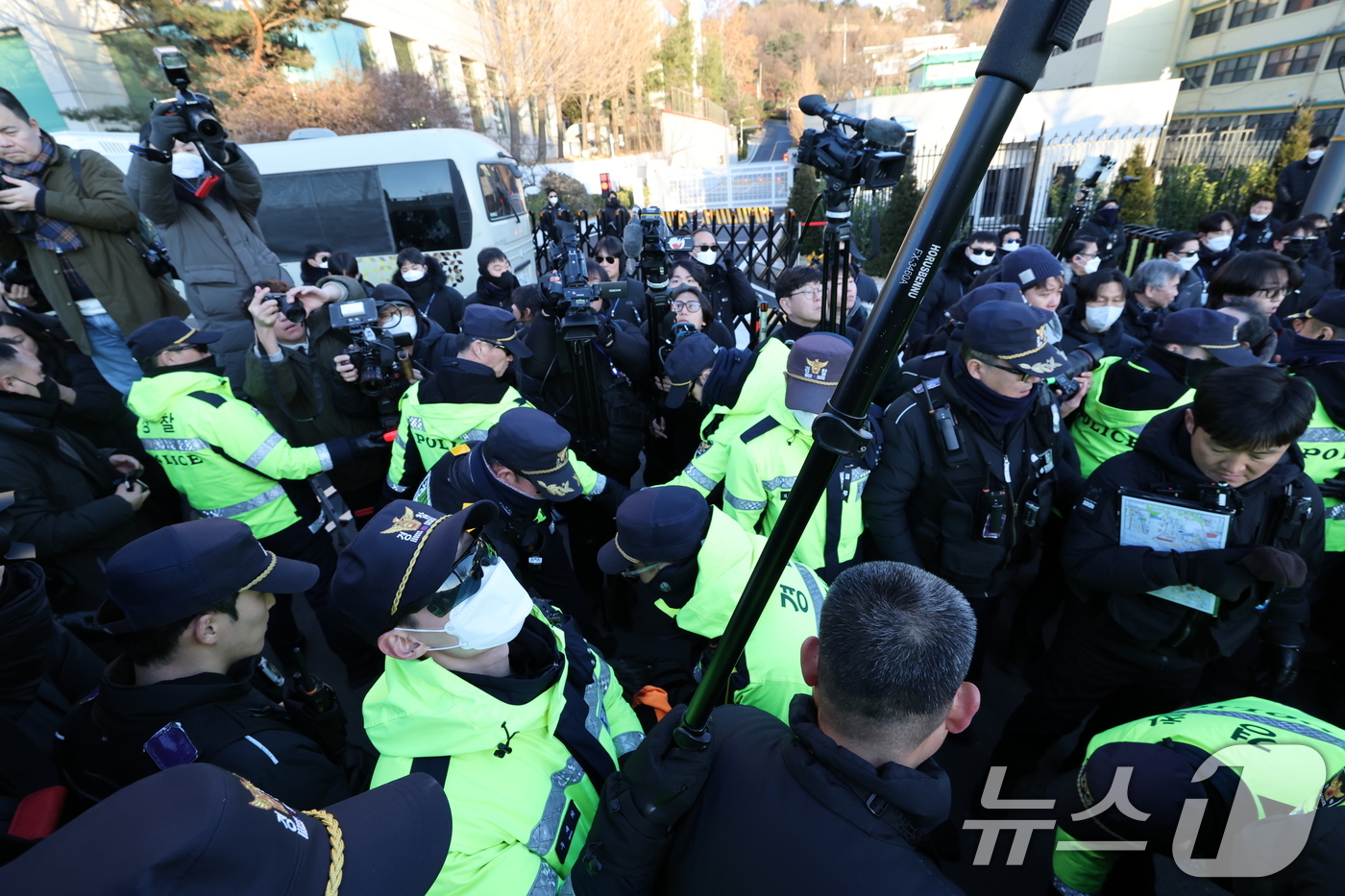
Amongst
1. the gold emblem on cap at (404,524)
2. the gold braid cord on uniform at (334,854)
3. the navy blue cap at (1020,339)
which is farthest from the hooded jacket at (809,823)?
the navy blue cap at (1020,339)

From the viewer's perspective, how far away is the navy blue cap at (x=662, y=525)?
1931 mm

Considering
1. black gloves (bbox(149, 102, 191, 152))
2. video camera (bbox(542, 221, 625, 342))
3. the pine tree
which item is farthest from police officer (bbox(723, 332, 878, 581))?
the pine tree

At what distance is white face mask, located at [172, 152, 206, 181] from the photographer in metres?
3.71

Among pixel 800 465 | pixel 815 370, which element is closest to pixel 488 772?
pixel 800 465

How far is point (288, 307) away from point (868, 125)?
10.2 feet

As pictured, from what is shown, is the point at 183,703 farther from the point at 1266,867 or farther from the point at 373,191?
the point at 373,191

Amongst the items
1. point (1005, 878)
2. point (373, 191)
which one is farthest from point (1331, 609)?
point (373, 191)

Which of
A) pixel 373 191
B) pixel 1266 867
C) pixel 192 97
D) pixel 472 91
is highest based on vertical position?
pixel 472 91

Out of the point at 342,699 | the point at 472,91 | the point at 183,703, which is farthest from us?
the point at 472,91

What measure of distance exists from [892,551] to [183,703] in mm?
2522

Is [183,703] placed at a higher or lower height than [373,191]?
lower

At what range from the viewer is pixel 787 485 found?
2.57m

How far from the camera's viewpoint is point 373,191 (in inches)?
336

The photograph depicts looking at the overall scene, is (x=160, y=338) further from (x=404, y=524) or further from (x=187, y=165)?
(x=404, y=524)
